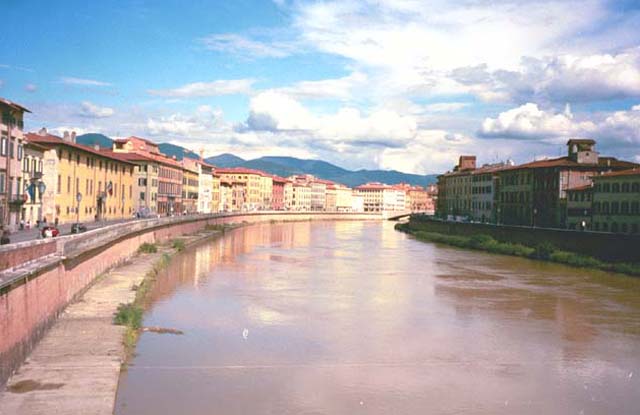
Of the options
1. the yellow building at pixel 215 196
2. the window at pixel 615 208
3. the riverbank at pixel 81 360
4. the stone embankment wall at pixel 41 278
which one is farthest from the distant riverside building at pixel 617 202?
the yellow building at pixel 215 196

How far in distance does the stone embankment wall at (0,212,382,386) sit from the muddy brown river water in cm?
269

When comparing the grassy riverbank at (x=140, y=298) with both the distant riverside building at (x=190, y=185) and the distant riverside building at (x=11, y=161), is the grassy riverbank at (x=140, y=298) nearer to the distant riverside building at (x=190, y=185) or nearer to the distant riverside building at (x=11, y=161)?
the distant riverside building at (x=11, y=161)

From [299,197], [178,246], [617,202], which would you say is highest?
[299,197]

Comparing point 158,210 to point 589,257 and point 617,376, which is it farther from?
point 617,376

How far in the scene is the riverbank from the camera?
1440 centimetres

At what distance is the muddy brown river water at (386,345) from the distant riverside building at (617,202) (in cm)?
1070

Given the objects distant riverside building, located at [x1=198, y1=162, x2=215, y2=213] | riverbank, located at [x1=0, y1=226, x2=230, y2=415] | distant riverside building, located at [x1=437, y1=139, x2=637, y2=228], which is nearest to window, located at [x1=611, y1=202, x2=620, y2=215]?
distant riverside building, located at [x1=437, y1=139, x2=637, y2=228]

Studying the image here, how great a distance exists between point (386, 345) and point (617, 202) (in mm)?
36721

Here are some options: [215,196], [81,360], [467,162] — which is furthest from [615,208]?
[215,196]

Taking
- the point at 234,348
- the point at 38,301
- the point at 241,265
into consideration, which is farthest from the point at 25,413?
the point at 241,265

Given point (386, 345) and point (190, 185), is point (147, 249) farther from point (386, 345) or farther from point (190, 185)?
point (190, 185)

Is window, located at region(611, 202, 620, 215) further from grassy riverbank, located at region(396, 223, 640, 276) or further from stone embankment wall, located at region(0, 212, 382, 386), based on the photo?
stone embankment wall, located at region(0, 212, 382, 386)

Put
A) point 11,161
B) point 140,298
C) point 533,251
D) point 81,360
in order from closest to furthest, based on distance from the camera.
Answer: point 81,360
point 140,298
point 11,161
point 533,251

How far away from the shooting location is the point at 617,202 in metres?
52.4
